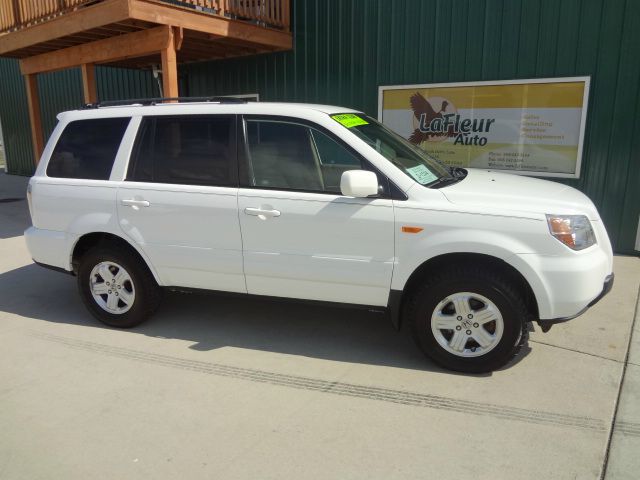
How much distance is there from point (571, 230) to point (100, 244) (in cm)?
372

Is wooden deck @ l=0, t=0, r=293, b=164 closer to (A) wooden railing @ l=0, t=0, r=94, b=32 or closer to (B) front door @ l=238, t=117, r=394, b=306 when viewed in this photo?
(A) wooden railing @ l=0, t=0, r=94, b=32

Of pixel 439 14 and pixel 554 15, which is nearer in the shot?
pixel 554 15

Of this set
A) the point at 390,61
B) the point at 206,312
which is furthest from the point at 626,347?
the point at 390,61

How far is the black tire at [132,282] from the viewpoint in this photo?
14.5ft

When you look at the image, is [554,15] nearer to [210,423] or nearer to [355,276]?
[355,276]

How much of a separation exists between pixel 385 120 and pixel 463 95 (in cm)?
132

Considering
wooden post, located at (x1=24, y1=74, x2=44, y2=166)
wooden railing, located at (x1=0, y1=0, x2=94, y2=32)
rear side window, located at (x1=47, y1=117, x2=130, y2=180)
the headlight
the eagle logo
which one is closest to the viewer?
the headlight

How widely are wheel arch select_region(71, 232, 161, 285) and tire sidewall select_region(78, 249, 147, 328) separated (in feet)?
0.25

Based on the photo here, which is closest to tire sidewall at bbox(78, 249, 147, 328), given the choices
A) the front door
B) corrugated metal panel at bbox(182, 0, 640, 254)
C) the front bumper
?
the front door

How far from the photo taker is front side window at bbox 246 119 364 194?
12.6 ft

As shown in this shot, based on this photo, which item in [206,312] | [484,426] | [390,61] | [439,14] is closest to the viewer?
[484,426]

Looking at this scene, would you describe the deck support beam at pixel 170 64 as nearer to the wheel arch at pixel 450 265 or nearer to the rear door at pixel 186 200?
the rear door at pixel 186 200

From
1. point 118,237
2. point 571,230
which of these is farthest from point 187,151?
point 571,230

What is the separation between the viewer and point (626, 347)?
13.4ft
